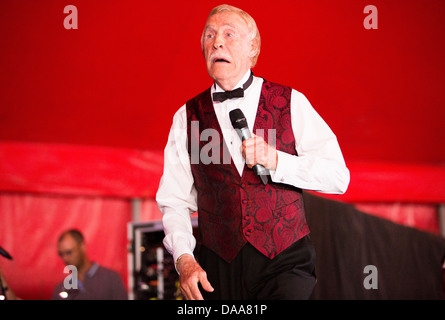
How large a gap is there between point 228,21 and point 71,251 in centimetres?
315

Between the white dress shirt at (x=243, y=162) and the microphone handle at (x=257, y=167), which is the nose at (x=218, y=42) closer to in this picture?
the white dress shirt at (x=243, y=162)

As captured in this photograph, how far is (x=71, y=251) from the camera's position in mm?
4125

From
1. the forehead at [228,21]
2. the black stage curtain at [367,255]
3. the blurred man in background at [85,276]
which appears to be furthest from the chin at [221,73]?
the blurred man in background at [85,276]

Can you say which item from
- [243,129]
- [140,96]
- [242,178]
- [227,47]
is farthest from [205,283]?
[140,96]

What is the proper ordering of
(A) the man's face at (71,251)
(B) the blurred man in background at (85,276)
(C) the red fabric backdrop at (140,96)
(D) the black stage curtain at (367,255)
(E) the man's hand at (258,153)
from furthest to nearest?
(A) the man's face at (71,251), (B) the blurred man in background at (85,276), (C) the red fabric backdrop at (140,96), (D) the black stage curtain at (367,255), (E) the man's hand at (258,153)

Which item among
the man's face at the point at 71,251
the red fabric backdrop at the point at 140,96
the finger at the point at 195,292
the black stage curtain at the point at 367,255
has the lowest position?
the finger at the point at 195,292

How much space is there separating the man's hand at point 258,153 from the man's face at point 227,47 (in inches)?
10.5

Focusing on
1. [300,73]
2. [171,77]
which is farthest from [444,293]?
[171,77]

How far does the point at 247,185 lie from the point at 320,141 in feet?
0.76

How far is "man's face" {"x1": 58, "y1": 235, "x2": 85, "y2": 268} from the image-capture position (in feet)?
13.5

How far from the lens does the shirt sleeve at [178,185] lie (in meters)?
1.47

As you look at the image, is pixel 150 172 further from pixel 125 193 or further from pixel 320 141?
pixel 320 141

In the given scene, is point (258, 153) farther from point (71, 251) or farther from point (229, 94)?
point (71, 251)

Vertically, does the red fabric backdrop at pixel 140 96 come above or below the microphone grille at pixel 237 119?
above
